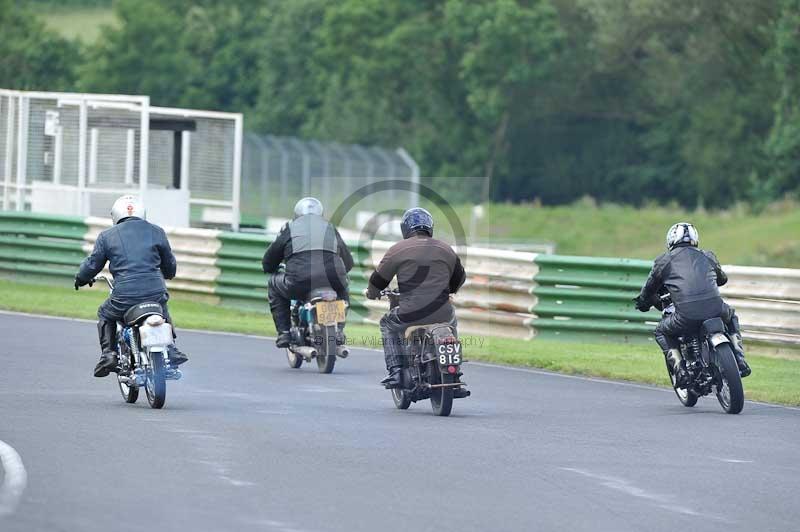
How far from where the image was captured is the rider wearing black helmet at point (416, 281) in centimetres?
1384

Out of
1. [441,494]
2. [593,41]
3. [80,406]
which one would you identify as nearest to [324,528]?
[441,494]

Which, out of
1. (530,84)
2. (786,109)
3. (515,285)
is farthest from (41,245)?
(530,84)

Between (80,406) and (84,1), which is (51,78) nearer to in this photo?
(84,1)

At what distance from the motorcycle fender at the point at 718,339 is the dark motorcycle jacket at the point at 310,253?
4.37 m

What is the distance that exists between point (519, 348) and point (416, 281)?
22.2 feet

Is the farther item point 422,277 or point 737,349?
point 737,349

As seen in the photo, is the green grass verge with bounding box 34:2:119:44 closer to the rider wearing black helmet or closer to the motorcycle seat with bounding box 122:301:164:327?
the rider wearing black helmet

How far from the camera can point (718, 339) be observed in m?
14.3

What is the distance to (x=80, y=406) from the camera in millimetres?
13461

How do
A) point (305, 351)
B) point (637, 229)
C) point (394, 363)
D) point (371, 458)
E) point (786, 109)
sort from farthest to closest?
point (786, 109) → point (637, 229) → point (305, 351) → point (394, 363) → point (371, 458)

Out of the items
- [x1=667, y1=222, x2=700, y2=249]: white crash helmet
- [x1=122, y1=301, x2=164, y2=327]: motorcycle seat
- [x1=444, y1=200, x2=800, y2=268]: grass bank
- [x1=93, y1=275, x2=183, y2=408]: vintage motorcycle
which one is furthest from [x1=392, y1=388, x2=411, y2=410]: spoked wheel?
[x1=444, y1=200, x2=800, y2=268]: grass bank

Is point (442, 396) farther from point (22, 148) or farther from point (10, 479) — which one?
point (22, 148)

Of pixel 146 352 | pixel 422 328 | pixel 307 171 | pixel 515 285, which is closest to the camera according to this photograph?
pixel 146 352

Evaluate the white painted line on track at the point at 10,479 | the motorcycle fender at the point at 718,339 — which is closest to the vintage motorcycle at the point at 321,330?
the motorcycle fender at the point at 718,339
